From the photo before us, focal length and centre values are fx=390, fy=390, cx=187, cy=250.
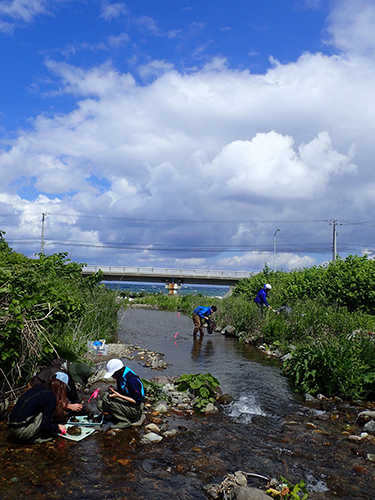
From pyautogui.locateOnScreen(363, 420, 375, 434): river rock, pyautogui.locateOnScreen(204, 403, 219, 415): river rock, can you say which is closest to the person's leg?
pyautogui.locateOnScreen(204, 403, 219, 415): river rock

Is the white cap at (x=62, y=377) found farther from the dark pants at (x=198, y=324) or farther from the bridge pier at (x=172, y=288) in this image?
the bridge pier at (x=172, y=288)

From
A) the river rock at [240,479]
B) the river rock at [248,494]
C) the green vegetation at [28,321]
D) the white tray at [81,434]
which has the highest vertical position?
the green vegetation at [28,321]

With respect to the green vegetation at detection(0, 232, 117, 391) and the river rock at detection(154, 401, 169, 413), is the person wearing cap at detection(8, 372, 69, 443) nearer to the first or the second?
the green vegetation at detection(0, 232, 117, 391)

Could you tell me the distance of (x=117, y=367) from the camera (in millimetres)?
7012

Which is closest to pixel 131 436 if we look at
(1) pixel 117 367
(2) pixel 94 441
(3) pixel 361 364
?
(2) pixel 94 441

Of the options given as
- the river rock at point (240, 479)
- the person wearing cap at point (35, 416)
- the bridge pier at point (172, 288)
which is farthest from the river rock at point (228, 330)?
the bridge pier at point (172, 288)

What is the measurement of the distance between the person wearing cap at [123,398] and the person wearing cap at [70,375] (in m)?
0.57

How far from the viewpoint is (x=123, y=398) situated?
22.9 ft

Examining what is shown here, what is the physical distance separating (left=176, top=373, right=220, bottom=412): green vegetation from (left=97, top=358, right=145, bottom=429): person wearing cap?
1.76 metres

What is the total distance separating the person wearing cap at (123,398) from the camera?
6996mm

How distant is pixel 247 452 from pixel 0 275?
529cm

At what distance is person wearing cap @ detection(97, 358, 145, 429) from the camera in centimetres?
700

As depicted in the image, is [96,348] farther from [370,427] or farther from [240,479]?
[370,427]

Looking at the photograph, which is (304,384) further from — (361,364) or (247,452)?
(247,452)
